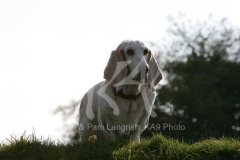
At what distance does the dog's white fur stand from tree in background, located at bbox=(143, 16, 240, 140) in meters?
21.9

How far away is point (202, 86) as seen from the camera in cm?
3816

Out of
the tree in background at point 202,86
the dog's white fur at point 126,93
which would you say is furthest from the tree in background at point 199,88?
the dog's white fur at point 126,93

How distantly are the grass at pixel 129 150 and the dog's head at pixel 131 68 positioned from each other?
124 centimetres

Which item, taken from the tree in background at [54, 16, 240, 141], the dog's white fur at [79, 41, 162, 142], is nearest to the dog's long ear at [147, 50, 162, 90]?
the dog's white fur at [79, 41, 162, 142]

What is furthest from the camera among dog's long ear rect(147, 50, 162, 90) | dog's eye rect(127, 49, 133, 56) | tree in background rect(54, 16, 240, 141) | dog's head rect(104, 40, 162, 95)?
tree in background rect(54, 16, 240, 141)

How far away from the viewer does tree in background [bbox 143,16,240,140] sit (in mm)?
34500

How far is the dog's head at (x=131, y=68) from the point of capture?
8.48 metres

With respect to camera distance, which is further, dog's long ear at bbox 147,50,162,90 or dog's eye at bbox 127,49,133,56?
dog's long ear at bbox 147,50,162,90

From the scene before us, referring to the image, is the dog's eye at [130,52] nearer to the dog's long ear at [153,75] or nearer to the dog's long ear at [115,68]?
the dog's long ear at [115,68]

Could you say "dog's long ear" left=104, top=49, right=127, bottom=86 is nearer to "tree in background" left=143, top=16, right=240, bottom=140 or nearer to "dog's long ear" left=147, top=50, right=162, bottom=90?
"dog's long ear" left=147, top=50, right=162, bottom=90

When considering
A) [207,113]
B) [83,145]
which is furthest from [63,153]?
[207,113]

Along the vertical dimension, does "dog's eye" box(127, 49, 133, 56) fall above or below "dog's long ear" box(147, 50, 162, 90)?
above

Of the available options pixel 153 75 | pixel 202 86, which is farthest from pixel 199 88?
pixel 153 75

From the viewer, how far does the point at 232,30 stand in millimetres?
43938
